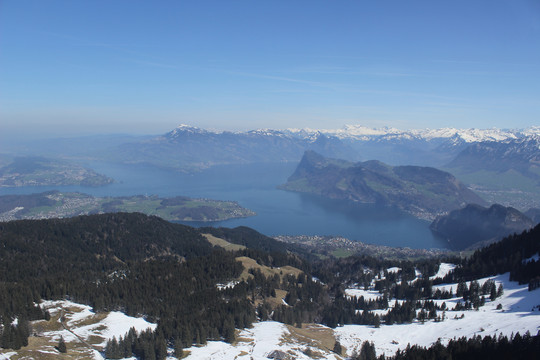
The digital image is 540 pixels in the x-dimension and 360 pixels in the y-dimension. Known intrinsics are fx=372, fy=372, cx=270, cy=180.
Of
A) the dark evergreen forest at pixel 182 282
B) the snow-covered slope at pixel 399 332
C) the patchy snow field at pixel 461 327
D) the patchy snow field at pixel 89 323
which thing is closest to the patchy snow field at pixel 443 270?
the dark evergreen forest at pixel 182 282

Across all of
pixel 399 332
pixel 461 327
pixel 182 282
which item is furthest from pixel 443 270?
pixel 182 282

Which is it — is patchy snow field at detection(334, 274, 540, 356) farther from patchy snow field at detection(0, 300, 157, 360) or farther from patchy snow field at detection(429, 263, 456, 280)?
patchy snow field at detection(0, 300, 157, 360)

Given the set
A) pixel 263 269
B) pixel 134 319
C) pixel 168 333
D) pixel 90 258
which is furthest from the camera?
pixel 90 258

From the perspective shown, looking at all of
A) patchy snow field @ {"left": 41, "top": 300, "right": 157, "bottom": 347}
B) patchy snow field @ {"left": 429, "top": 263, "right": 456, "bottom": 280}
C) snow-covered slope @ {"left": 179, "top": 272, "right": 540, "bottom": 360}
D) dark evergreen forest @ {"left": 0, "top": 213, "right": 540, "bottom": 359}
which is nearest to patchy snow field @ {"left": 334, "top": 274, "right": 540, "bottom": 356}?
snow-covered slope @ {"left": 179, "top": 272, "right": 540, "bottom": 360}

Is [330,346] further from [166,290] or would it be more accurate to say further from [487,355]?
[166,290]

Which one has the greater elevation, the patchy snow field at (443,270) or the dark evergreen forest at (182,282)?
the dark evergreen forest at (182,282)

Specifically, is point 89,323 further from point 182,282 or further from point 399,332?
point 399,332

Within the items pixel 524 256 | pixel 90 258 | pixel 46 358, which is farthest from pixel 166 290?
pixel 524 256

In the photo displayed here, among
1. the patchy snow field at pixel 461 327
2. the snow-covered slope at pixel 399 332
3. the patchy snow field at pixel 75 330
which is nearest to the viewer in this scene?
the patchy snow field at pixel 75 330

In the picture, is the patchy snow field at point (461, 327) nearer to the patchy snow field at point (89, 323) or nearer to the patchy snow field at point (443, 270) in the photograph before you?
the patchy snow field at point (443, 270)

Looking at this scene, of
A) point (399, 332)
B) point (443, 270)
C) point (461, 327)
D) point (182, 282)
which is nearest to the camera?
point (461, 327)

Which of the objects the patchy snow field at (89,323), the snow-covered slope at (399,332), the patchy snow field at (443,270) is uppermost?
the patchy snow field at (89,323)
